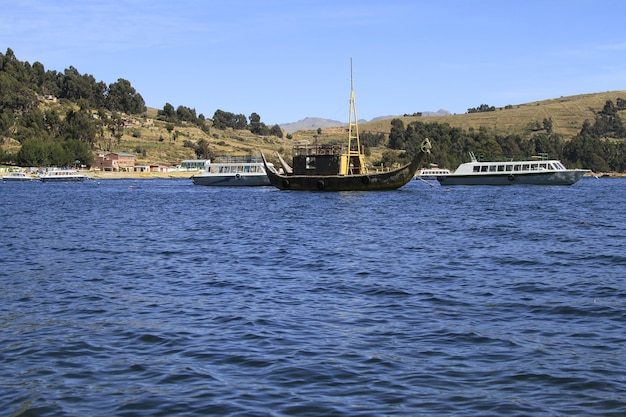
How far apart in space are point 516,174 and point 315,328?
10409cm

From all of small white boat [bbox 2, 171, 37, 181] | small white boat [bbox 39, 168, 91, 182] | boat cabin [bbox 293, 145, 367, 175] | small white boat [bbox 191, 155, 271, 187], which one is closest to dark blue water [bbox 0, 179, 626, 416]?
boat cabin [bbox 293, 145, 367, 175]

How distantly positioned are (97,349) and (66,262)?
13.7m

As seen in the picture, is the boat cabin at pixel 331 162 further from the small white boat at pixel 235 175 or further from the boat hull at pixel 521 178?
the boat hull at pixel 521 178

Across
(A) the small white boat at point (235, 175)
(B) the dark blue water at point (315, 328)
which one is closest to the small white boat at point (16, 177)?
(A) the small white boat at point (235, 175)

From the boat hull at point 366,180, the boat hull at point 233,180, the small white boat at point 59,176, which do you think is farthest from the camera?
the small white boat at point 59,176

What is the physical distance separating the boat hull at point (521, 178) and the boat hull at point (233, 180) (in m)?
30.3

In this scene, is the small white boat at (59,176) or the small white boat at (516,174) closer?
the small white boat at (516,174)

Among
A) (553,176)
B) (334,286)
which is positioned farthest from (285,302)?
(553,176)

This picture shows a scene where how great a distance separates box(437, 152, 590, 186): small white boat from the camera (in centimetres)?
11200

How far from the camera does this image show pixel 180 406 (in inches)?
440

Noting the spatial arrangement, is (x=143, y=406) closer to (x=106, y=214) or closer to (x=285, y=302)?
(x=285, y=302)

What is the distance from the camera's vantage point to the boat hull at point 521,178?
111812 millimetres

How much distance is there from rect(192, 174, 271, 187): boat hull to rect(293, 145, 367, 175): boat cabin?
101ft

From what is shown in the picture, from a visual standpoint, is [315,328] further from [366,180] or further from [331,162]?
[331,162]
